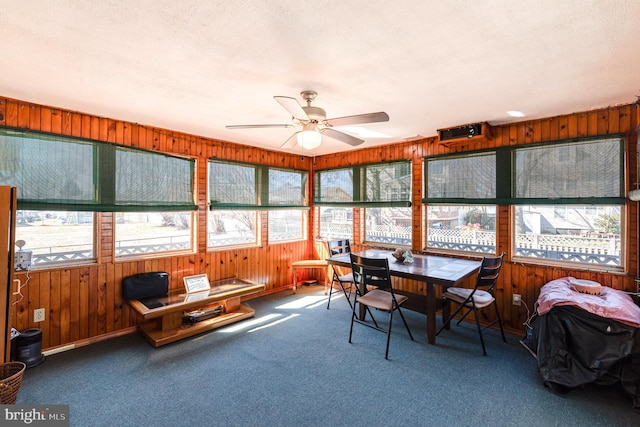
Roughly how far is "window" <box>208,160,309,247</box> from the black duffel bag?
85 cm

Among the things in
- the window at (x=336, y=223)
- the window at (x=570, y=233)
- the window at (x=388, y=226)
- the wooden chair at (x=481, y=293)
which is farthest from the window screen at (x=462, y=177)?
the window at (x=336, y=223)

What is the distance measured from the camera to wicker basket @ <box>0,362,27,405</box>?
6.29ft

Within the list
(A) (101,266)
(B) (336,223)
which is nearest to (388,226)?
(B) (336,223)

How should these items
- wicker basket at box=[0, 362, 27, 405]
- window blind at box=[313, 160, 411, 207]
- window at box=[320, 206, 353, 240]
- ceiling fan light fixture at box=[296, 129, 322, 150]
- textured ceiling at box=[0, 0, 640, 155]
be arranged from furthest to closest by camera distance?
1. window at box=[320, 206, 353, 240]
2. window blind at box=[313, 160, 411, 207]
3. ceiling fan light fixture at box=[296, 129, 322, 150]
4. wicker basket at box=[0, 362, 27, 405]
5. textured ceiling at box=[0, 0, 640, 155]

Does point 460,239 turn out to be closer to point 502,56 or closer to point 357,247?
point 357,247

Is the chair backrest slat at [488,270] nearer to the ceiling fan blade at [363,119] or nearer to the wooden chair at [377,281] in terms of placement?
the wooden chair at [377,281]

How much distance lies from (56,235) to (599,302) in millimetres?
5066

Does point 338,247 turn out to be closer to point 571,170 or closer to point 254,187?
point 254,187

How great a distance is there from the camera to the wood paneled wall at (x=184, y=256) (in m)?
2.81

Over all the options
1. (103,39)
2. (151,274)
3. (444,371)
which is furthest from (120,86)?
(444,371)

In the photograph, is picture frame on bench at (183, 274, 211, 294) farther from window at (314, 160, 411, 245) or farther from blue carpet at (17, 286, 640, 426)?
window at (314, 160, 411, 245)

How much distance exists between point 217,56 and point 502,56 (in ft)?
6.28

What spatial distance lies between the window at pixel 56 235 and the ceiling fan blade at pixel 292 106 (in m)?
2.63

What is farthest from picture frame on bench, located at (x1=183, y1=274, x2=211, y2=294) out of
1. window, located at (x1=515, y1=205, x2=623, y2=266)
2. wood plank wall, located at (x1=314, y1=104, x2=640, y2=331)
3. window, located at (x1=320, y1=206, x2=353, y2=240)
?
window, located at (x1=515, y1=205, x2=623, y2=266)
